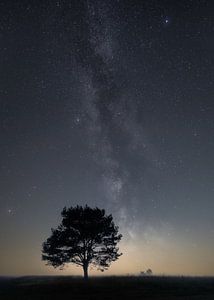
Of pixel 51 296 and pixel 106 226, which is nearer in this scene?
pixel 51 296

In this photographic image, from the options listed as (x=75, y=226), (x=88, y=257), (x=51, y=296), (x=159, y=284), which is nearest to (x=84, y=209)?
(x=75, y=226)

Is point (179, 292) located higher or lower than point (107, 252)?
lower

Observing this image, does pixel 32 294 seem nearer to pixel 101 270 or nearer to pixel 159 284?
pixel 159 284

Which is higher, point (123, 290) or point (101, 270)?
point (101, 270)

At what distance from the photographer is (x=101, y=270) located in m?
52.4

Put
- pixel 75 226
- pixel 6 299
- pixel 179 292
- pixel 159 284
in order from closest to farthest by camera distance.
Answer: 1. pixel 6 299
2. pixel 179 292
3. pixel 159 284
4. pixel 75 226

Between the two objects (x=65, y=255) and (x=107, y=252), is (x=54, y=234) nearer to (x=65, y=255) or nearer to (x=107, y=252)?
(x=65, y=255)

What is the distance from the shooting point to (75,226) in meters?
49.7

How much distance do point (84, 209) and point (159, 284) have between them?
15.0m

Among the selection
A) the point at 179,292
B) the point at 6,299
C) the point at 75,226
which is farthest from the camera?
the point at 75,226

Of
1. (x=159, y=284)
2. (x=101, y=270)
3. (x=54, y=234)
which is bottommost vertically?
(x=159, y=284)

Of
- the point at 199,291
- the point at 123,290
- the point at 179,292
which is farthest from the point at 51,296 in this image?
the point at 199,291

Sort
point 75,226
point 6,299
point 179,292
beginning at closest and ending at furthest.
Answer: point 6,299, point 179,292, point 75,226

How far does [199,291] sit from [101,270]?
1913 centimetres
